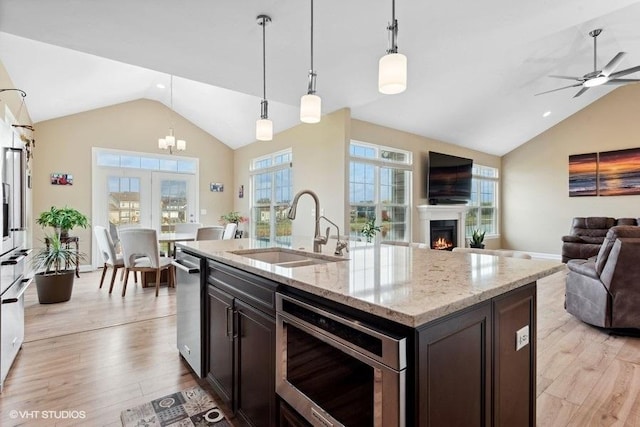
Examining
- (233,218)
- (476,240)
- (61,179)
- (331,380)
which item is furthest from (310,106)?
(476,240)

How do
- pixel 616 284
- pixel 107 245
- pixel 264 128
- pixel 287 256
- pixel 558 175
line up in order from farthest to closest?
pixel 558 175, pixel 107 245, pixel 616 284, pixel 264 128, pixel 287 256

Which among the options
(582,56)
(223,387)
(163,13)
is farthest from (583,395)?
(582,56)

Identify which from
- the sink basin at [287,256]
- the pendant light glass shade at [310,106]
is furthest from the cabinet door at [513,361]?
the pendant light glass shade at [310,106]

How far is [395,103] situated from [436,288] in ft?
15.1

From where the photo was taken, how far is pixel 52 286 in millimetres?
3943

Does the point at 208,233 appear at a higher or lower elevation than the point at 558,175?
lower

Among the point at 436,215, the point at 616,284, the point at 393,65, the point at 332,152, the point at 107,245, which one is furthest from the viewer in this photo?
the point at 436,215

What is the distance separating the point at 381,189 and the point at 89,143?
5.65m

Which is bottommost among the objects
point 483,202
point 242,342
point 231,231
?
point 242,342

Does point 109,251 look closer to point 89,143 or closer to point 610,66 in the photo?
point 89,143

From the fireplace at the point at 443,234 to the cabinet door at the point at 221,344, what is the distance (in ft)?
18.3

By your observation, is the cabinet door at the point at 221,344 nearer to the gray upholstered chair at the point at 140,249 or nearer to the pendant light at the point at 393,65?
the pendant light at the point at 393,65

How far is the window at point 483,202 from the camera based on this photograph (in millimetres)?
8070

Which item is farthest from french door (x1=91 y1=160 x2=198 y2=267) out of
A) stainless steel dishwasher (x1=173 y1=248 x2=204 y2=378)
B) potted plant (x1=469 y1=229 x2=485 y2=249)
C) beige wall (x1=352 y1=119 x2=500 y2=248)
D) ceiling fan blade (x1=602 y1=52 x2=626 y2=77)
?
ceiling fan blade (x1=602 y1=52 x2=626 y2=77)
